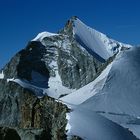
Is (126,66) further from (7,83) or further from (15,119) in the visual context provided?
(7,83)

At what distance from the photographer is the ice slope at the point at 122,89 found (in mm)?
71812

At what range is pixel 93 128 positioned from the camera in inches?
1674

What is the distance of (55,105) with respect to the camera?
55594mm

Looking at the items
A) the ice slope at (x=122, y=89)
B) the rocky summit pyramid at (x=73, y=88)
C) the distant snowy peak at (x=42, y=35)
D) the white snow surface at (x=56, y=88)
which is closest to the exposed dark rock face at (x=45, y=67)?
the rocky summit pyramid at (x=73, y=88)

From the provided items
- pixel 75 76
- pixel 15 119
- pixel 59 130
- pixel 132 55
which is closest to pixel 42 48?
pixel 75 76

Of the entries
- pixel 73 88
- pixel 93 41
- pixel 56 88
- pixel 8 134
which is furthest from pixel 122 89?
pixel 93 41

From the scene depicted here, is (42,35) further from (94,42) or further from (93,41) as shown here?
(94,42)

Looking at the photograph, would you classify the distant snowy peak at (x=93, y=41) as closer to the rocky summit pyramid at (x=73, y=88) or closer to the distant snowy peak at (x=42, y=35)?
the rocky summit pyramid at (x=73, y=88)

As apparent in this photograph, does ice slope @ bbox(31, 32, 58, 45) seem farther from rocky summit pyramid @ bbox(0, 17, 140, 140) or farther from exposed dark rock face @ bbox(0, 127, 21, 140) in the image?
exposed dark rock face @ bbox(0, 127, 21, 140)

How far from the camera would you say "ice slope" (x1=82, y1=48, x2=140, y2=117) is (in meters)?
71.8

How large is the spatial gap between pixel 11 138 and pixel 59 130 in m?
22.6

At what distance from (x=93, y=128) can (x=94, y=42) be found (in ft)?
436

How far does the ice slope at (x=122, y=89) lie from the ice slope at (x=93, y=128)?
2123cm

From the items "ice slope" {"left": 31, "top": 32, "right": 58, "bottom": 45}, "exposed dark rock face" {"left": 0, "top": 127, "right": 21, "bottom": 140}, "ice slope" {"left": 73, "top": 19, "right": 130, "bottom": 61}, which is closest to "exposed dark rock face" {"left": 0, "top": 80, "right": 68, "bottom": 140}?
"exposed dark rock face" {"left": 0, "top": 127, "right": 21, "bottom": 140}
